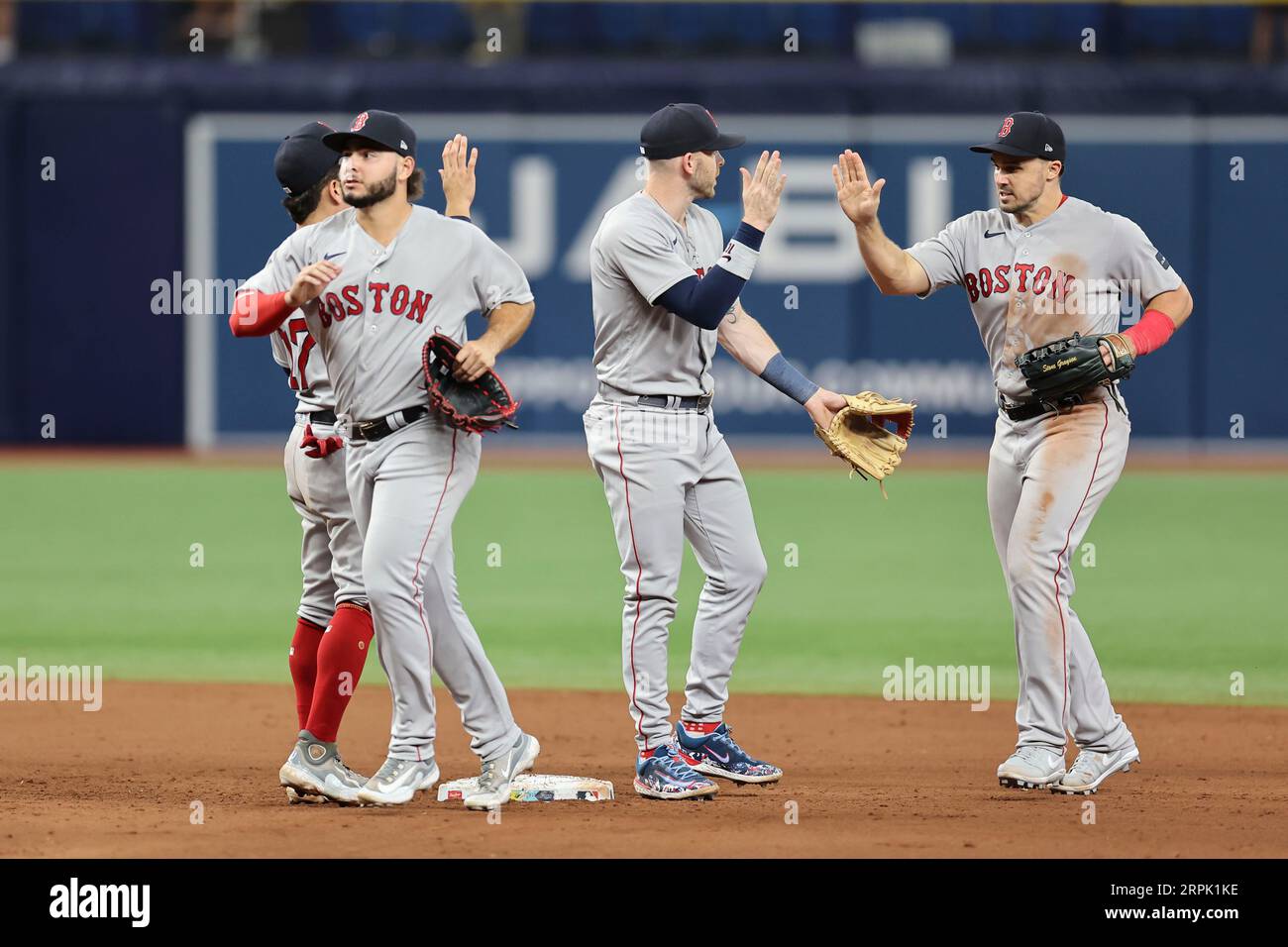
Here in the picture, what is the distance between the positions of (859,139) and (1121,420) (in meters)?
14.0

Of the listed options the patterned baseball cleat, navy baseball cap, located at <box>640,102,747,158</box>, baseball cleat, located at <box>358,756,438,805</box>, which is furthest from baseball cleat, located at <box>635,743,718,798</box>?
navy baseball cap, located at <box>640,102,747,158</box>

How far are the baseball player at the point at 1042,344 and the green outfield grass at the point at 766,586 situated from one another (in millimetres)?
2173

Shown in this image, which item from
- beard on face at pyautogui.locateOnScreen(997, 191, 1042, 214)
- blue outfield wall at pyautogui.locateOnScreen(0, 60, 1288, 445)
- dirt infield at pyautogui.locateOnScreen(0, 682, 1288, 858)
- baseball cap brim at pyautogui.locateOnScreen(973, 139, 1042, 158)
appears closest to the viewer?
dirt infield at pyautogui.locateOnScreen(0, 682, 1288, 858)

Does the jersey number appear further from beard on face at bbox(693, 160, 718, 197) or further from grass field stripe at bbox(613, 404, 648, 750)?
beard on face at bbox(693, 160, 718, 197)

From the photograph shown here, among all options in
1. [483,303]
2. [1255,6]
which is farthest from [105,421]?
[483,303]

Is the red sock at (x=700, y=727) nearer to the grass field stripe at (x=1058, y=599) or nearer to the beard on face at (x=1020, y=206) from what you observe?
the grass field stripe at (x=1058, y=599)

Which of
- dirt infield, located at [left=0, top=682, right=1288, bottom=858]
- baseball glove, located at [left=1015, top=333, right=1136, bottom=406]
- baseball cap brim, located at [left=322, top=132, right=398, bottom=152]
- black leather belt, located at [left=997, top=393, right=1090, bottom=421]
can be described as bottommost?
dirt infield, located at [left=0, top=682, right=1288, bottom=858]

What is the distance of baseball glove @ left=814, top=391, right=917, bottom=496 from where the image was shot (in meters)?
6.23

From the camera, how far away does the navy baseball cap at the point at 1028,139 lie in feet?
20.5

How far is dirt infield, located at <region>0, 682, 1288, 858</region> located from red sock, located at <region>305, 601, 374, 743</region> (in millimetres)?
294

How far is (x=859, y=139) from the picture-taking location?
65.4 feet

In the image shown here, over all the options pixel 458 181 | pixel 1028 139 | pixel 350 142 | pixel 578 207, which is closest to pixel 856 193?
pixel 1028 139

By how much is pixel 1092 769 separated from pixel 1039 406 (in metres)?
1.24

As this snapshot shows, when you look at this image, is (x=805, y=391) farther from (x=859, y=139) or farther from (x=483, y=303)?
(x=859, y=139)
